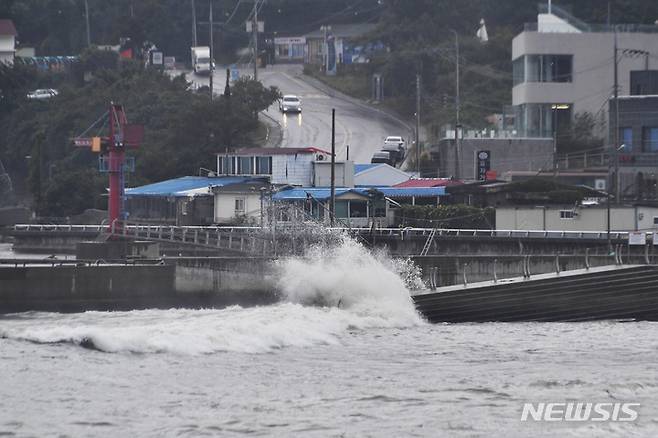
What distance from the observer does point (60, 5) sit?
499ft

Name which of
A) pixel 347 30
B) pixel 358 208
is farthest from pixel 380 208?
pixel 347 30

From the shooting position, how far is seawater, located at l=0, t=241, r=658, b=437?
31.0m

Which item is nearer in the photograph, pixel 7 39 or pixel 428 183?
pixel 428 183

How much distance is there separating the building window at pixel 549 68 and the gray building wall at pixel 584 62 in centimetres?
35

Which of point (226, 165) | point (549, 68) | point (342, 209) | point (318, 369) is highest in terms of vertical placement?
point (549, 68)

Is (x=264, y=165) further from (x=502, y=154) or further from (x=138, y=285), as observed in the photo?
(x=138, y=285)

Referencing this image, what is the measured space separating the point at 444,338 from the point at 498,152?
2038 inches

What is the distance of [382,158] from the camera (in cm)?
9844

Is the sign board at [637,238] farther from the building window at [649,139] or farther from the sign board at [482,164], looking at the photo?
the building window at [649,139]

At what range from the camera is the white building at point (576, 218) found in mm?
66750

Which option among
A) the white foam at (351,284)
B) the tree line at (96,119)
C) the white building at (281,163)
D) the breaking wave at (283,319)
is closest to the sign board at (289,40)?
the tree line at (96,119)

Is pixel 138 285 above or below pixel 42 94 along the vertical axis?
below

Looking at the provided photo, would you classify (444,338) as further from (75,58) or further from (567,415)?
(75,58)

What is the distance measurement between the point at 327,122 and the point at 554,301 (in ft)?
217
